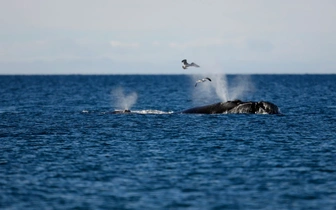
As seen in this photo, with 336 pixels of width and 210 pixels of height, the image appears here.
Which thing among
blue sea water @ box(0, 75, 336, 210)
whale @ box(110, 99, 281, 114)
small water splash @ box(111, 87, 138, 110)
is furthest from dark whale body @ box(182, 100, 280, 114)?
small water splash @ box(111, 87, 138, 110)

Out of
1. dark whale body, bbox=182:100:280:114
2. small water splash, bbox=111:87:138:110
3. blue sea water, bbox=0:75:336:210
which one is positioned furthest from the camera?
small water splash, bbox=111:87:138:110

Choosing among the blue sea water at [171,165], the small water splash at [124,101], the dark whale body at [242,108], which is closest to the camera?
the blue sea water at [171,165]

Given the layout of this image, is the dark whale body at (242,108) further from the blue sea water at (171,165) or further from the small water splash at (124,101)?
the small water splash at (124,101)

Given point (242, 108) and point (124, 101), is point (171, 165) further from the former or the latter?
point (124, 101)

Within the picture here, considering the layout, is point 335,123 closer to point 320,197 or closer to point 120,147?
point 120,147

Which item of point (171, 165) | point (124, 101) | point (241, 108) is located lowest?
point (171, 165)

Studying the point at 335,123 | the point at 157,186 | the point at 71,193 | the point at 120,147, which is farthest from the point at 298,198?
the point at 335,123

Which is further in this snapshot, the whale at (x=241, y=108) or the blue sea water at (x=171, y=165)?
the whale at (x=241, y=108)

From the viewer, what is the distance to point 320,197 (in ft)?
80.3

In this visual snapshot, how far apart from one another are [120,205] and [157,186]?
3.28m

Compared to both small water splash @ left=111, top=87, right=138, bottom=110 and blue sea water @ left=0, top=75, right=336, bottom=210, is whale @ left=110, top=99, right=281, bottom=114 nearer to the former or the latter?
blue sea water @ left=0, top=75, right=336, bottom=210

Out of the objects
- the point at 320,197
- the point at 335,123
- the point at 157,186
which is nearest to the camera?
the point at 320,197

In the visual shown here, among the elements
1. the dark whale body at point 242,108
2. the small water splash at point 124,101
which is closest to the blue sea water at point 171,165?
the dark whale body at point 242,108

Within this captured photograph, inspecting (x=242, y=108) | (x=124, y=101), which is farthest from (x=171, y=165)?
(x=124, y=101)
